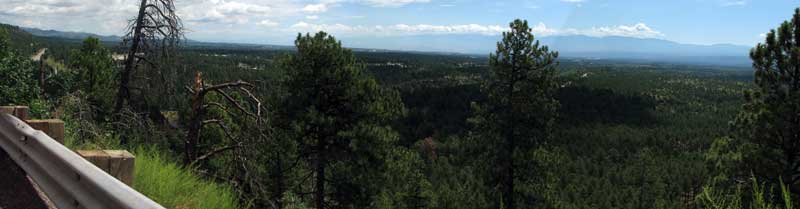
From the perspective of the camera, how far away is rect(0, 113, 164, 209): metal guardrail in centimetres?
229

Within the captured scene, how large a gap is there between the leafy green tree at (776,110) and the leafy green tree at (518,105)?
340 inches

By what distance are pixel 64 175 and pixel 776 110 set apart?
19475 millimetres

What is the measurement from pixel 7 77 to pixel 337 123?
30.8ft

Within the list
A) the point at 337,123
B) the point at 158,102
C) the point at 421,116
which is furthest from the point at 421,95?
the point at 158,102

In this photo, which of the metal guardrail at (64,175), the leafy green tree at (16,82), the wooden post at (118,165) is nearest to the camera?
the metal guardrail at (64,175)

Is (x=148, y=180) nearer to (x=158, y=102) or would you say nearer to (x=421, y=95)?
(x=158, y=102)

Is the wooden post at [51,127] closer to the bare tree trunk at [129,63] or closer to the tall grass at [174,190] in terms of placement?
the tall grass at [174,190]

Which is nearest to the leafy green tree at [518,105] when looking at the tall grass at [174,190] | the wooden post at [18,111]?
the tall grass at [174,190]

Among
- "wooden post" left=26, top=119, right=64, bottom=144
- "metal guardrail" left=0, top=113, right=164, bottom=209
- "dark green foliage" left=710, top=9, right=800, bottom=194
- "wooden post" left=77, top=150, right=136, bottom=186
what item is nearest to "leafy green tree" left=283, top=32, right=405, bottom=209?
"dark green foliage" left=710, top=9, right=800, bottom=194

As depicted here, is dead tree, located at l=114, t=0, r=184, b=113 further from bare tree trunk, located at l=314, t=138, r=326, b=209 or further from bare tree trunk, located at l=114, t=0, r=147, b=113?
bare tree trunk, located at l=314, t=138, r=326, b=209

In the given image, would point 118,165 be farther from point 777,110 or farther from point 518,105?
point 518,105

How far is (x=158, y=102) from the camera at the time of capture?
→ 9.48 meters

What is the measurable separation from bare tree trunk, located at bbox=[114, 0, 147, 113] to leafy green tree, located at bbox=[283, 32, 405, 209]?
7.95 m

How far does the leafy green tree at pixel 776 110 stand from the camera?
16.5 m
